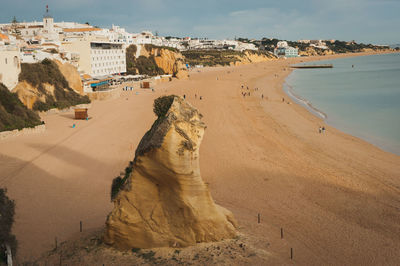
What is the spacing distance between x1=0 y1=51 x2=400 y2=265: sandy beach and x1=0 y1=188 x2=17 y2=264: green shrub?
313 mm

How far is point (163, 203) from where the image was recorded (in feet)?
26.2

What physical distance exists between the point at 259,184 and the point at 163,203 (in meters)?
7.24

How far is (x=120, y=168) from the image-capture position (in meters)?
15.5

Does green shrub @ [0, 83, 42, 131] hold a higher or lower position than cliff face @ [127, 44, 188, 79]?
lower

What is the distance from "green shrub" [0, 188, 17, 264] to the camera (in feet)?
27.7

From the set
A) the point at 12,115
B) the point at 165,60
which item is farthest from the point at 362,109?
the point at 165,60

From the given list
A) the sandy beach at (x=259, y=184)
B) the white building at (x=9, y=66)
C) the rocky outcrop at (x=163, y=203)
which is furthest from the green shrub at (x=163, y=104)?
the white building at (x=9, y=66)

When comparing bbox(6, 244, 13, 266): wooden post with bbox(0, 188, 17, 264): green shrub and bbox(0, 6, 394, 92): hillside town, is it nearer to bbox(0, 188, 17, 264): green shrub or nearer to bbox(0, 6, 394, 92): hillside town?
bbox(0, 188, 17, 264): green shrub

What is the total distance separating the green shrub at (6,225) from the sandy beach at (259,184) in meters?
0.31

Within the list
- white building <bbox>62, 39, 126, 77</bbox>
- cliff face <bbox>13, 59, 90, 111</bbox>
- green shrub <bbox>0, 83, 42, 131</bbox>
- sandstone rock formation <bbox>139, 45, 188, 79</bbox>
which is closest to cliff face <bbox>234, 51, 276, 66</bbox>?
sandstone rock formation <bbox>139, 45, 188, 79</bbox>

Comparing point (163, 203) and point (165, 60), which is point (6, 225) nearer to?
point (163, 203)

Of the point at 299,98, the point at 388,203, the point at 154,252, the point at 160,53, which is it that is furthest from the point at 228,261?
the point at 160,53

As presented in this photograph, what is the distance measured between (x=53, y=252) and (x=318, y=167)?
42.2 ft

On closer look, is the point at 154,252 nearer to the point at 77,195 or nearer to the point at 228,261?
the point at 228,261
